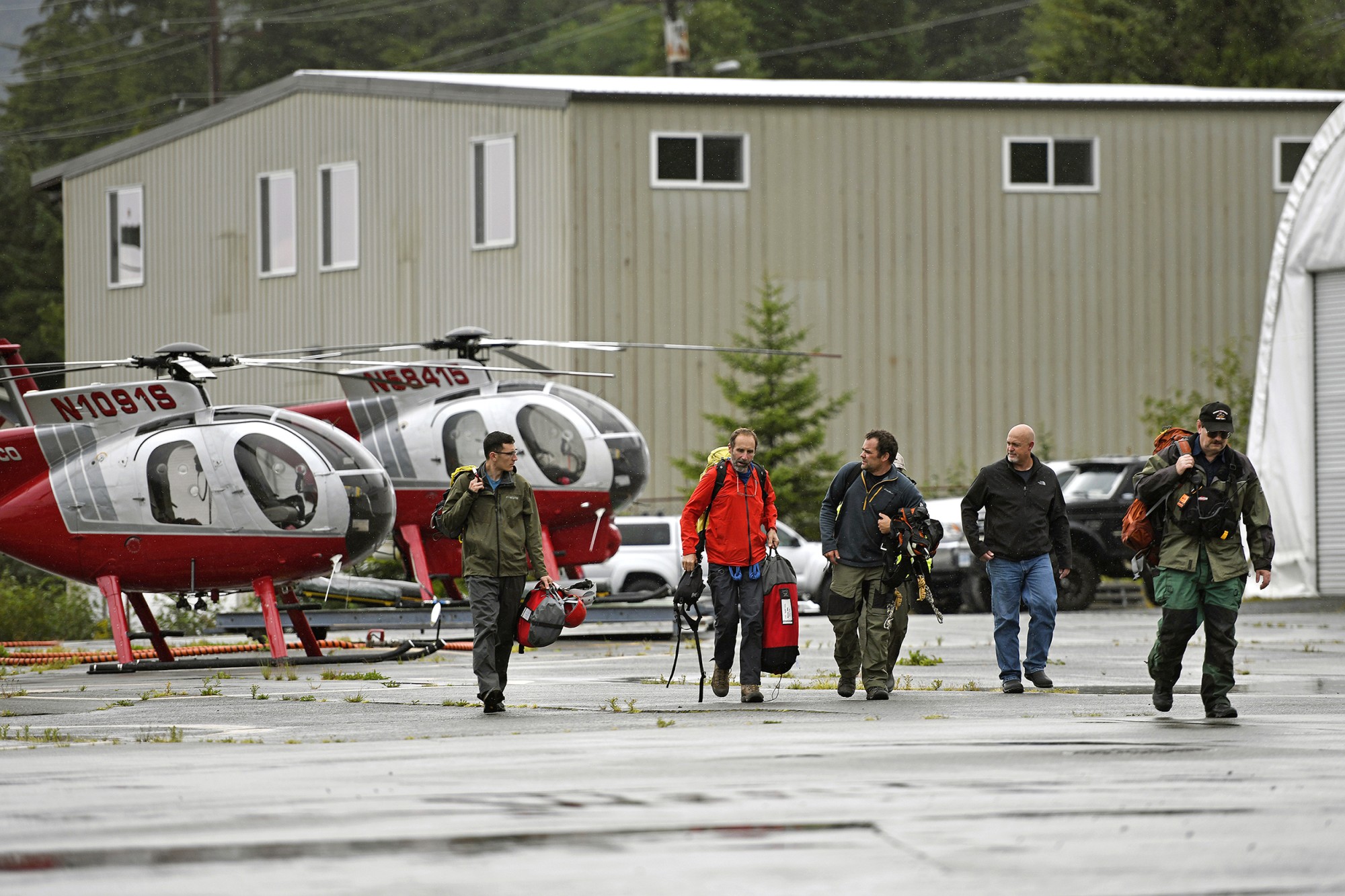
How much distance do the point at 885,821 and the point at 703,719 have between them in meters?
4.73

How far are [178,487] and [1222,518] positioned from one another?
10102 mm

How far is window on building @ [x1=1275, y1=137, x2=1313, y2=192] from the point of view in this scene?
34688 millimetres

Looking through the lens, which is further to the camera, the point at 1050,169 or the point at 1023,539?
the point at 1050,169

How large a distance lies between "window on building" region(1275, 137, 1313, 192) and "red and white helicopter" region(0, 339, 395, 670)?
2163 centimetres

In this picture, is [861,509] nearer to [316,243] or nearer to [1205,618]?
[1205,618]

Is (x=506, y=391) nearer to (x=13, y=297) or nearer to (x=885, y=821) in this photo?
(x=885, y=821)

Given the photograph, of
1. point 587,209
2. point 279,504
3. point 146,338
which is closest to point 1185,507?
point 279,504

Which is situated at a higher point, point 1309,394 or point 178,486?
point 1309,394

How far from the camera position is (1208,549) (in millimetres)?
11992

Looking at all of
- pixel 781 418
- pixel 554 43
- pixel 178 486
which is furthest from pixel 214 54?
pixel 178 486

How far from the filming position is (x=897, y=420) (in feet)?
110

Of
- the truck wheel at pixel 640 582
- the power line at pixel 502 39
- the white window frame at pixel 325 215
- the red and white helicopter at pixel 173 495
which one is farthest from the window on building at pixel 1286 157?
the power line at pixel 502 39

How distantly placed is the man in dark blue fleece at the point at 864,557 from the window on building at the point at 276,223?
2381 cm

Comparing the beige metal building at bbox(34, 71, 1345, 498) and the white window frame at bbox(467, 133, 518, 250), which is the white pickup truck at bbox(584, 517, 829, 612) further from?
the white window frame at bbox(467, 133, 518, 250)
